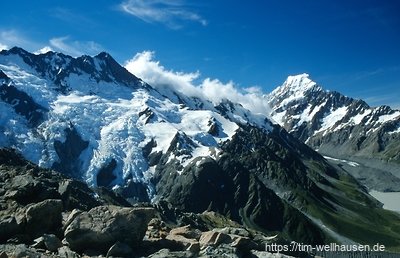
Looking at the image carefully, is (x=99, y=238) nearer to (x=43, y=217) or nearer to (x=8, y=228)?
(x=43, y=217)

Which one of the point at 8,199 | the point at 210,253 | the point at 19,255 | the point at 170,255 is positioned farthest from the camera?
the point at 8,199

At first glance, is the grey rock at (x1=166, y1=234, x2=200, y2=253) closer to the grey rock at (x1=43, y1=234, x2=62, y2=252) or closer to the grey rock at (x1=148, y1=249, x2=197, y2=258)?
the grey rock at (x1=148, y1=249, x2=197, y2=258)

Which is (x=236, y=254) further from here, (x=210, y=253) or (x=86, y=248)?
(x=86, y=248)

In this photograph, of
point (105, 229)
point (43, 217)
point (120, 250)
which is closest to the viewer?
point (120, 250)

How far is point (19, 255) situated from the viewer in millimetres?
30109

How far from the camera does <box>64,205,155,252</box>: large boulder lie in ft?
115

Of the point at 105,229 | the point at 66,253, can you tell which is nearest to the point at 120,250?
the point at 105,229

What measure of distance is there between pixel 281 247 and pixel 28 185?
22991 mm

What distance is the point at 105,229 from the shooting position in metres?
35.2

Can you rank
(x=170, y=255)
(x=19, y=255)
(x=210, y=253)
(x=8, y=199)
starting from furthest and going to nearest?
(x=8, y=199) → (x=210, y=253) → (x=170, y=255) → (x=19, y=255)

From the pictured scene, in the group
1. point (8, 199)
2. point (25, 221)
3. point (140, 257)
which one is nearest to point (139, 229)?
point (140, 257)

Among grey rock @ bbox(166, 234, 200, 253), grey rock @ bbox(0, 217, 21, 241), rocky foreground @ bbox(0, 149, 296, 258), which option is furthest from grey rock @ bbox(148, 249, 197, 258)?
grey rock @ bbox(0, 217, 21, 241)

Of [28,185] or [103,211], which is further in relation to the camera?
[28,185]

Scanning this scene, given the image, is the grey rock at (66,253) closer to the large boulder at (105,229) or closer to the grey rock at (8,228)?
the large boulder at (105,229)
